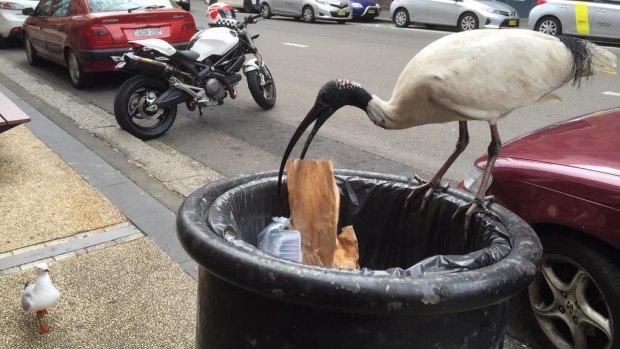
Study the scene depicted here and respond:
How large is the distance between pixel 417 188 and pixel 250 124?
18.4 ft

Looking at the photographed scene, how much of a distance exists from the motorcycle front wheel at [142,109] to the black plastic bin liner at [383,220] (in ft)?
16.5

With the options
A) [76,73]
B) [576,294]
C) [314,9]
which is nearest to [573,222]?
[576,294]

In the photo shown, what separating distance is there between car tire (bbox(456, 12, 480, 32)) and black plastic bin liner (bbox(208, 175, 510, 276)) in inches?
667

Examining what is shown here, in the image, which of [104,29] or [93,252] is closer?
[93,252]

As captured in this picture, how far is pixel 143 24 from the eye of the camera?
29.5 feet

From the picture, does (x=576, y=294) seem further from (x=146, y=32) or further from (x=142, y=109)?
(x=146, y=32)

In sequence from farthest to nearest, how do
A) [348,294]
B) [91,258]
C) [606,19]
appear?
[606,19] → [91,258] → [348,294]

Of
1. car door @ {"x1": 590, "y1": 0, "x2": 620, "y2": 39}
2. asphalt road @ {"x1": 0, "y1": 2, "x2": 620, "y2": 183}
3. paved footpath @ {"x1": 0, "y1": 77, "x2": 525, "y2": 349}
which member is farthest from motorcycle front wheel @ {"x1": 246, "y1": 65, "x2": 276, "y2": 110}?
car door @ {"x1": 590, "y1": 0, "x2": 620, "y2": 39}

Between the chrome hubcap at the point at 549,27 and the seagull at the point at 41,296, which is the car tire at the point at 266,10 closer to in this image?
the chrome hubcap at the point at 549,27

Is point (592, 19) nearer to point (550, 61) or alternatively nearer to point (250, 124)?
point (250, 124)

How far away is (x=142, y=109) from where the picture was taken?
686 centimetres

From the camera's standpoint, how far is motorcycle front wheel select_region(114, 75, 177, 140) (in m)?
6.73

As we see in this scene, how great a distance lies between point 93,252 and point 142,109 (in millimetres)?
3419

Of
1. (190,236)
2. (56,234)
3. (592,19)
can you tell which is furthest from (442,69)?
(592,19)
